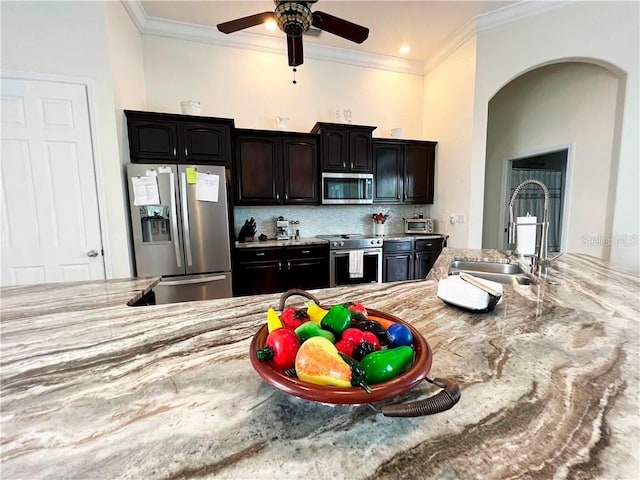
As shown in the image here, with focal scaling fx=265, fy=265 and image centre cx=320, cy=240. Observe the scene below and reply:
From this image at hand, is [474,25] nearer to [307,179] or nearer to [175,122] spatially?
[307,179]

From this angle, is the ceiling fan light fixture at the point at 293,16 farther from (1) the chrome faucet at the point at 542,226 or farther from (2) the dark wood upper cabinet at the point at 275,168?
(1) the chrome faucet at the point at 542,226

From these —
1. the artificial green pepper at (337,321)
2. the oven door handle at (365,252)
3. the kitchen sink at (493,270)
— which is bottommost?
the oven door handle at (365,252)

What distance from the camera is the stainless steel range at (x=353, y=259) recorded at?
3.31 meters

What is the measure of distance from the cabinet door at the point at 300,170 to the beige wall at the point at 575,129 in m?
2.96

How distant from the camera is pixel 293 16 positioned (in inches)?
70.0

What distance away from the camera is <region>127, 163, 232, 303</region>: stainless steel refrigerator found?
249 centimetres

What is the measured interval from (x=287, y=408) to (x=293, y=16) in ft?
7.29

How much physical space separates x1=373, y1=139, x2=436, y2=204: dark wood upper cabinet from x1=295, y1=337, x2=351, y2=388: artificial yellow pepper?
3.49 meters

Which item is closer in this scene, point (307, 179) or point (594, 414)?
point (594, 414)

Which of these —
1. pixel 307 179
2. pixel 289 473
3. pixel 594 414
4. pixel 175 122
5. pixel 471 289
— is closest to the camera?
pixel 289 473

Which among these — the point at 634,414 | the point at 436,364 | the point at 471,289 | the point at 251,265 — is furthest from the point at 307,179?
the point at 634,414

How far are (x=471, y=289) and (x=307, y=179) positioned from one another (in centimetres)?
277

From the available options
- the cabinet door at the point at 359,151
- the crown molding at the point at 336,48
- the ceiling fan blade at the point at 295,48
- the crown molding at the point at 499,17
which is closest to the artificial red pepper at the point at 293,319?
the ceiling fan blade at the point at 295,48

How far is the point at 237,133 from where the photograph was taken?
3.14 meters
